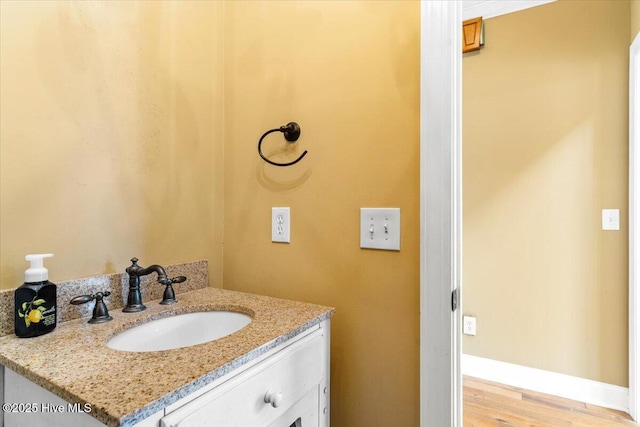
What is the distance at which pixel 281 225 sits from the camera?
1170mm

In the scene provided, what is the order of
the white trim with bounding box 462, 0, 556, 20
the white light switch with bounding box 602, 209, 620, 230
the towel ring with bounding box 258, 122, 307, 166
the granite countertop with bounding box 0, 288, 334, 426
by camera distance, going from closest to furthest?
the granite countertop with bounding box 0, 288, 334, 426, the towel ring with bounding box 258, 122, 307, 166, the white light switch with bounding box 602, 209, 620, 230, the white trim with bounding box 462, 0, 556, 20

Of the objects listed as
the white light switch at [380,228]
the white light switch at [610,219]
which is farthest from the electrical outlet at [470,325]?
the white light switch at [380,228]

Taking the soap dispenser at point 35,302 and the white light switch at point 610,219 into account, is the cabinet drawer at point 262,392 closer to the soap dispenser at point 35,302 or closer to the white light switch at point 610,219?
the soap dispenser at point 35,302

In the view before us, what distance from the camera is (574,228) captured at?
6.63ft

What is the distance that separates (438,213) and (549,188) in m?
1.68

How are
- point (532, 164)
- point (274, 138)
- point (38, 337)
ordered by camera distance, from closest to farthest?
point (38, 337)
point (274, 138)
point (532, 164)

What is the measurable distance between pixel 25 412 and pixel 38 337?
0.16 meters

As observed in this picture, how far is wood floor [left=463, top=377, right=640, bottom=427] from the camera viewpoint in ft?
5.90

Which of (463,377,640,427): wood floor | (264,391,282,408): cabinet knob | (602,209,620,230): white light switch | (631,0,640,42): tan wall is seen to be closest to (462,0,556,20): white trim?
(631,0,640,42): tan wall

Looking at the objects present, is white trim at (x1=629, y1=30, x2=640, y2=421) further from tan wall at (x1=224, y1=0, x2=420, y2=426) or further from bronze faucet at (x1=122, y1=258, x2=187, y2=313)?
bronze faucet at (x1=122, y1=258, x2=187, y2=313)

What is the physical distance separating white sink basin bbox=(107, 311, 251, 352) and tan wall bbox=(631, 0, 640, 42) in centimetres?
242

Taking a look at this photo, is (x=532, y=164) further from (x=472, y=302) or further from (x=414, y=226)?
(x=414, y=226)

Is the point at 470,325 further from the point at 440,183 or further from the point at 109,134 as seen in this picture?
the point at 109,134

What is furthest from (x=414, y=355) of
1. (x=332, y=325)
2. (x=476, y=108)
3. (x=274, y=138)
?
(x=476, y=108)
